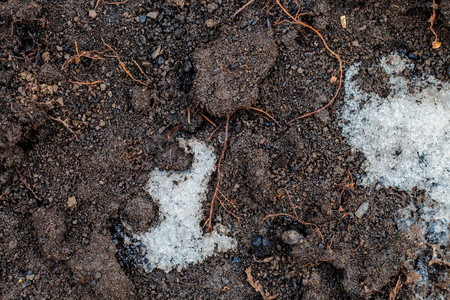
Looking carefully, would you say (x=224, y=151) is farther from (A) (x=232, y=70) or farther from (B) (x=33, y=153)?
(B) (x=33, y=153)

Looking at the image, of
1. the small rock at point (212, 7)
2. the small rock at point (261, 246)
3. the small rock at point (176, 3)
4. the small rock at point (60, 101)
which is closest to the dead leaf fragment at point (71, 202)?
the small rock at point (60, 101)

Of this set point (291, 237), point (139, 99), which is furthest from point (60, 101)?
point (291, 237)

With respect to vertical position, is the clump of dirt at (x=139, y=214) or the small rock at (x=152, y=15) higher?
the small rock at (x=152, y=15)

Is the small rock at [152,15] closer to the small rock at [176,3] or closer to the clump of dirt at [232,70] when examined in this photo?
the small rock at [176,3]

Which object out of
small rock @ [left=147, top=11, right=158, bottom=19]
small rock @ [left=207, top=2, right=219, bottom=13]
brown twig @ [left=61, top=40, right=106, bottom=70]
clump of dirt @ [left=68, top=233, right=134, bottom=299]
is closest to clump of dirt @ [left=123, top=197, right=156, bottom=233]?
clump of dirt @ [left=68, top=233, right=134, bottom=299]

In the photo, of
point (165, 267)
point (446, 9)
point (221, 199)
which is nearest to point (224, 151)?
point (221, 199)

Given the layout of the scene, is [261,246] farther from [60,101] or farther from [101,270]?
[60,101]
